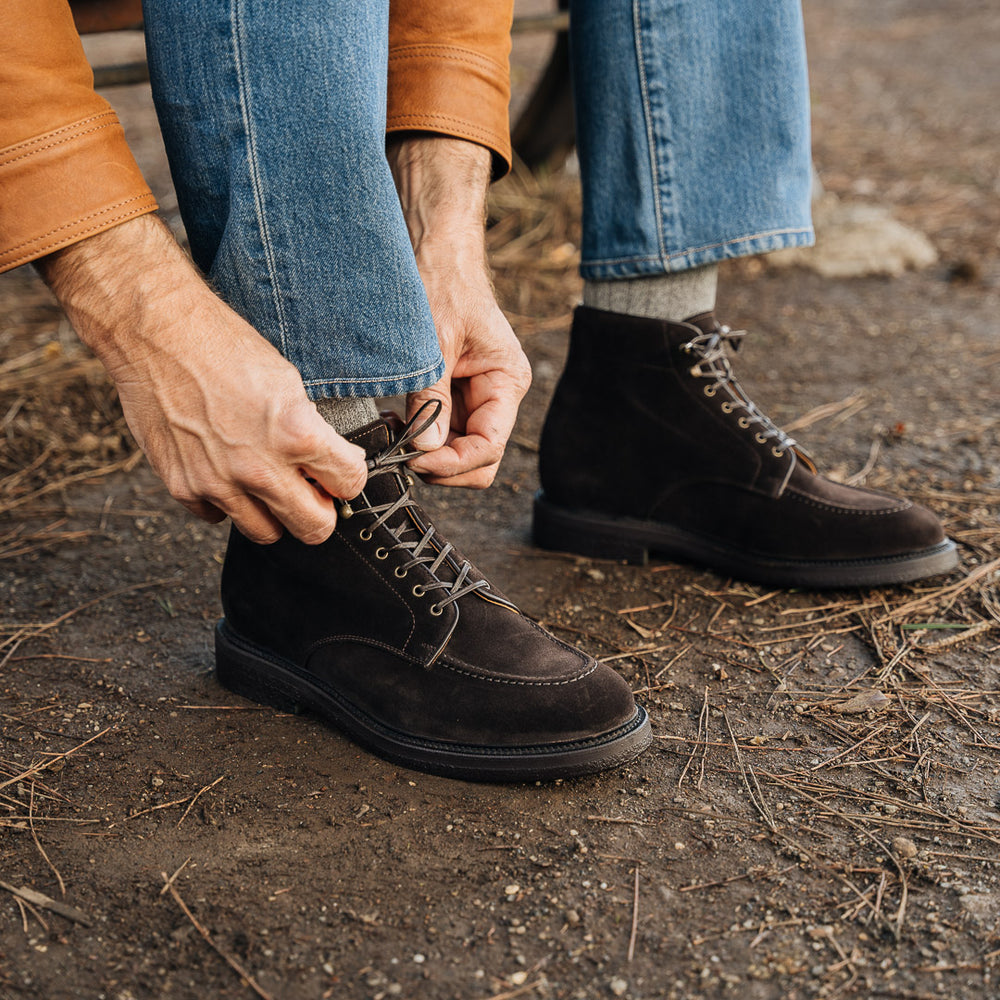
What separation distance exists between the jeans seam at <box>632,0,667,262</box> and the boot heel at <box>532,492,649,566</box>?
461 millimetres

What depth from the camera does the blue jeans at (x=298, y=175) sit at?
1016mm

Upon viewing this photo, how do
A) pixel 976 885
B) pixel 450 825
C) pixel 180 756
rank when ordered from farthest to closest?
pixel 180 756
pixel 450 825
pixel 976 885

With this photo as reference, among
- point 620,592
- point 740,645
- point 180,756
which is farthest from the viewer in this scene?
point 620,592

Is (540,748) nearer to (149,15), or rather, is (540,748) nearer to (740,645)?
(740,645)

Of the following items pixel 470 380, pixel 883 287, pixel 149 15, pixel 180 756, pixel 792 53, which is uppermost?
pixel 149 15

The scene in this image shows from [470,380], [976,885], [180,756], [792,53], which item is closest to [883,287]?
[792,53]

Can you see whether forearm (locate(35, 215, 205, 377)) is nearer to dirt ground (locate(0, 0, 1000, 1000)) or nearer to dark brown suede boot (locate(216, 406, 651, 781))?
dark brown suede boot (locate(216, 406, 651, 781))

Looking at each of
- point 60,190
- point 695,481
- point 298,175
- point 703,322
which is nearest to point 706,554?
point 695,481


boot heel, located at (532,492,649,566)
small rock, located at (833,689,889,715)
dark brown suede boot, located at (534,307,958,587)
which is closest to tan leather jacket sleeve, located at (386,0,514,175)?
dark brown suede boot, located at (534,307,958,587)

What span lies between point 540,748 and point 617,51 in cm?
105

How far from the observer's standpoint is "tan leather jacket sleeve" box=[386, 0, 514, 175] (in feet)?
4.32

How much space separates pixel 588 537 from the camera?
5.60 ft

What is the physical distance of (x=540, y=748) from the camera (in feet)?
3.81

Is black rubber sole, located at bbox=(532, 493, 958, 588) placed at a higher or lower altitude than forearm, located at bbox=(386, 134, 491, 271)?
lower
